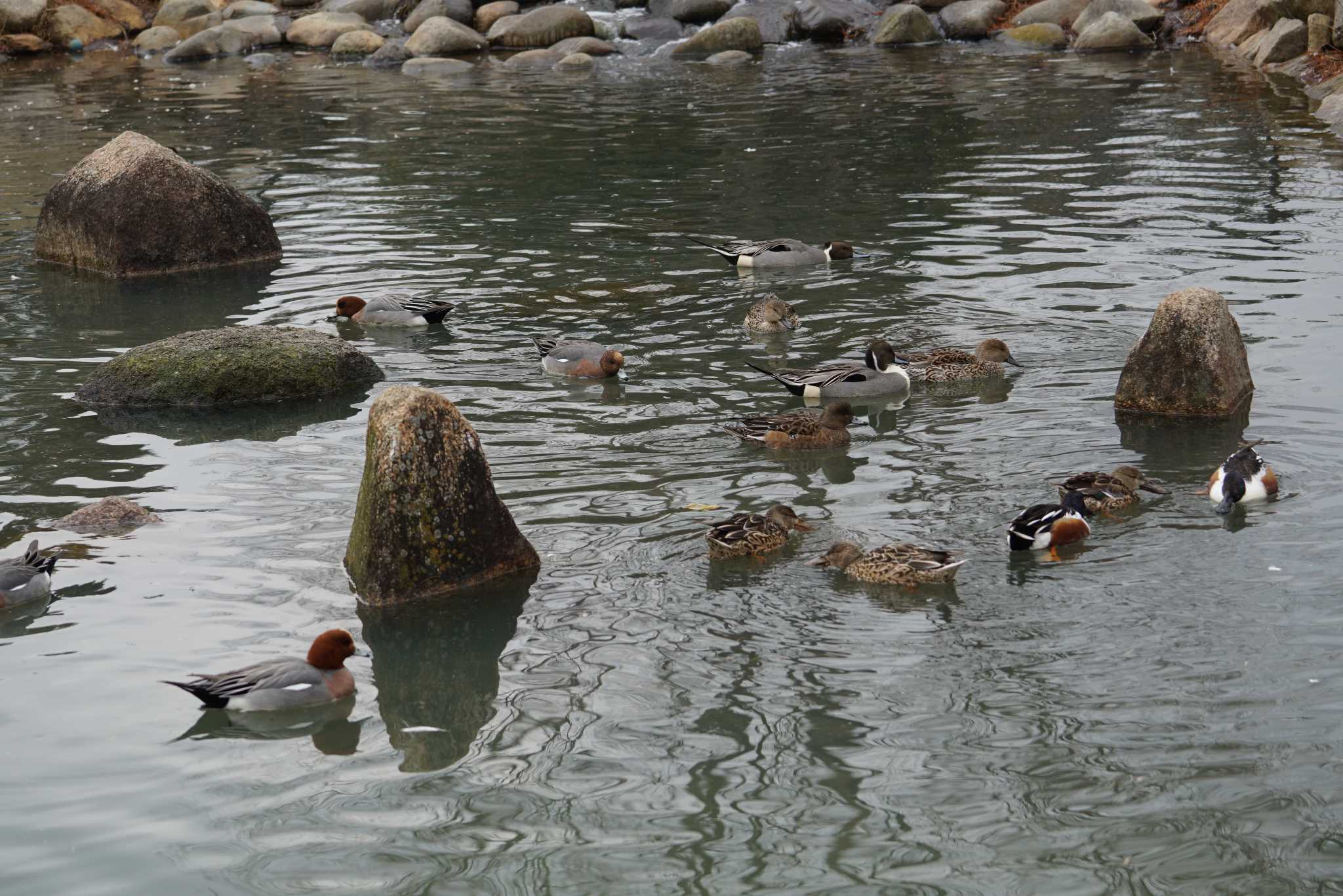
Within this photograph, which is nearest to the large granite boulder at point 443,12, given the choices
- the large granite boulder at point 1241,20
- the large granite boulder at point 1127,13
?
the large granite boulder at point 1127,13

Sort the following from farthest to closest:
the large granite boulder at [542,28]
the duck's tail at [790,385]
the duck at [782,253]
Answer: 1. the large granite boulder at [542,28]
2. the duck at [782,253]
3. the duck's tail at [790,385]

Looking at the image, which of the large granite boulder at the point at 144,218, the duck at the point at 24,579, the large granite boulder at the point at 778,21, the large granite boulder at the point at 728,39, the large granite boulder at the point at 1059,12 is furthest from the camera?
the large granite boulder at the point at 778,21

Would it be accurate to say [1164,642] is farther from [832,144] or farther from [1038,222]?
[832,144]

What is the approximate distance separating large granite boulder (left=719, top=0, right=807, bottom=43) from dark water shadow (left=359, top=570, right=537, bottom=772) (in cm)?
3344

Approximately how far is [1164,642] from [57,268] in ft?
52.0

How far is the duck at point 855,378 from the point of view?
12.9 m

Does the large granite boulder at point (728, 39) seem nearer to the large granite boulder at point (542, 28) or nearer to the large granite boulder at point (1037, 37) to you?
the large granite boulder at point (542, 28)

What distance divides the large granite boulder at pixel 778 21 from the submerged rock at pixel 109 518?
32.4 meters

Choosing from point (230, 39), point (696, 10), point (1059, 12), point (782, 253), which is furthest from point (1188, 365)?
point (230, 39)

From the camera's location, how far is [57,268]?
19.3 metres

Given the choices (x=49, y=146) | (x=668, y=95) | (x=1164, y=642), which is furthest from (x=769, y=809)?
(x=668, y=95)

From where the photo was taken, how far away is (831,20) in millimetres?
40062

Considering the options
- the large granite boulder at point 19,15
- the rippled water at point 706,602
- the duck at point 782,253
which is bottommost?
the rippled water at point 706,602

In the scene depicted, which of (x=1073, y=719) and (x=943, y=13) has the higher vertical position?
(x=943, y=13)
